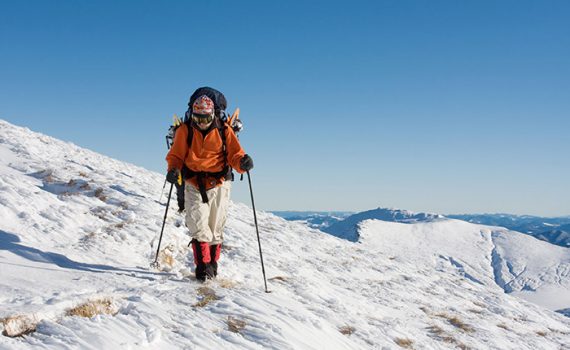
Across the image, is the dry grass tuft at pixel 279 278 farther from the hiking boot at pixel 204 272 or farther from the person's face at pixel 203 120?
the person's face at pixel 203 120

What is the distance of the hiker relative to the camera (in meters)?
6.63

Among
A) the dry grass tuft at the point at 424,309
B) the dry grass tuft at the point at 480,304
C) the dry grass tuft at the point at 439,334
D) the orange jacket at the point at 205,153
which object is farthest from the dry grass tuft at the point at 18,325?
the dry grass tuft at the point at 480,304

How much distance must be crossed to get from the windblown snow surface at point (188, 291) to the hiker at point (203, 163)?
0.66m

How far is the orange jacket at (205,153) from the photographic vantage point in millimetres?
6680

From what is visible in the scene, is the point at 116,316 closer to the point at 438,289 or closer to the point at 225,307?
the point at 225,307

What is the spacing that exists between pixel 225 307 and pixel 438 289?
9.02 meters

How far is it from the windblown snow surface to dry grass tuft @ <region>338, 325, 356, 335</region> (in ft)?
0.08

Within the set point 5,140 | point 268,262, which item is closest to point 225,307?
point 268,262

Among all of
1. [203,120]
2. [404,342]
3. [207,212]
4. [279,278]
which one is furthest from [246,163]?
[404,342]

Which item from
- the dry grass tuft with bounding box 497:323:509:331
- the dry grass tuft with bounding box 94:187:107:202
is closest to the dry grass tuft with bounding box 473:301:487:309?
the dry grass tuft with bounding box 497:323:509:331

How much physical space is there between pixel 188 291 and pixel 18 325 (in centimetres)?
210

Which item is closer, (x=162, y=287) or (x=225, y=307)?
(x=225, y=307)

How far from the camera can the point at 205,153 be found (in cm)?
671

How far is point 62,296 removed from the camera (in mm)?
4586
